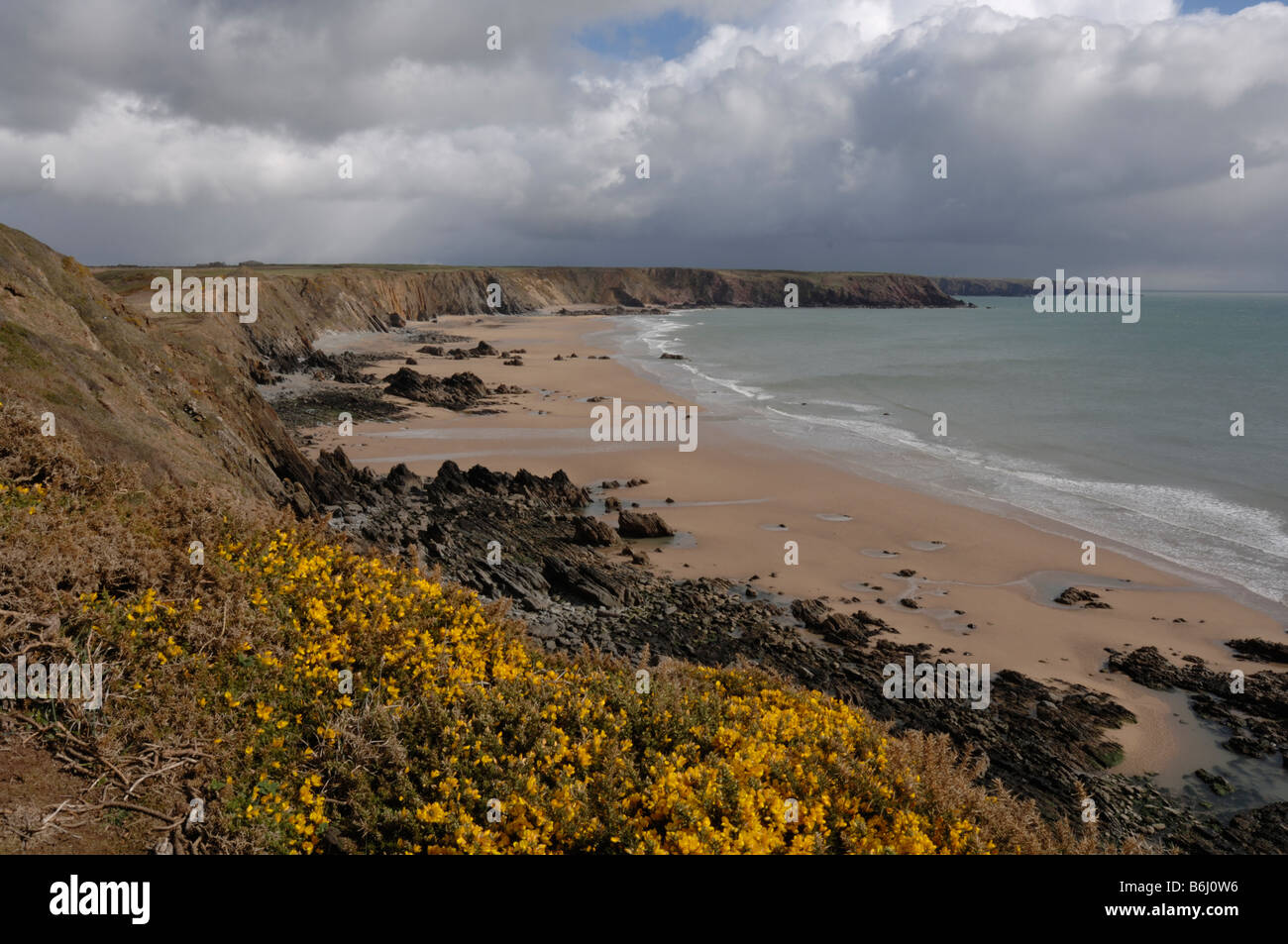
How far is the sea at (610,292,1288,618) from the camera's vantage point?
72.2ft

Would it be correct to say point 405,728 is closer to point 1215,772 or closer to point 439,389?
point 1215,772

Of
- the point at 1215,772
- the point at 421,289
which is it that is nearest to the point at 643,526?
the point at 1215,772

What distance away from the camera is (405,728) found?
245 inches

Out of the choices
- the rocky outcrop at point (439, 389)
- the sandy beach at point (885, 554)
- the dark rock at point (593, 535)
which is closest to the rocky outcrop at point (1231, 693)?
the sandy beach at point (885, 554)

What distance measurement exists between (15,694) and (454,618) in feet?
12.2

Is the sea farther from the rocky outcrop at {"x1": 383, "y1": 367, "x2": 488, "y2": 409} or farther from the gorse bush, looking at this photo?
the gorse bush

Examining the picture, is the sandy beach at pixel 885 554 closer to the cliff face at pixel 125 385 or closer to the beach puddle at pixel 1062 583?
the beach puddle at pixel 1062 583

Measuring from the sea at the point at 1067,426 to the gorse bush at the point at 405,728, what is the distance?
16.1 metres

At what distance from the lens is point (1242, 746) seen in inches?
458

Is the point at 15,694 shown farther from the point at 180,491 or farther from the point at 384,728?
the point at 180,491

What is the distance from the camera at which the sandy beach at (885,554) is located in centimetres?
1453

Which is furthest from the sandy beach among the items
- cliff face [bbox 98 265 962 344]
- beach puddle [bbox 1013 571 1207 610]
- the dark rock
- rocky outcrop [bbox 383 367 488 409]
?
cliff face [bbox 98 265 962 344]
